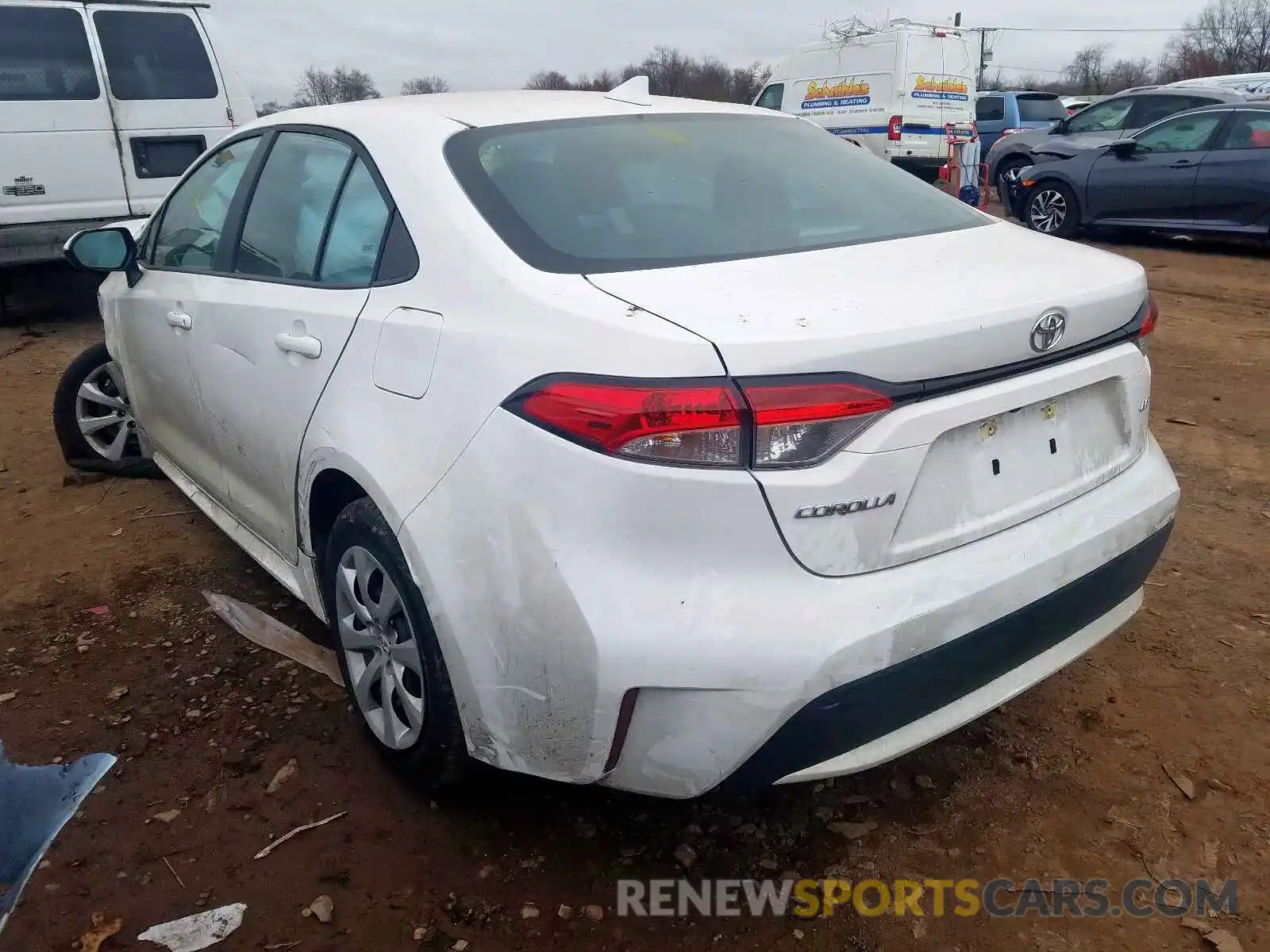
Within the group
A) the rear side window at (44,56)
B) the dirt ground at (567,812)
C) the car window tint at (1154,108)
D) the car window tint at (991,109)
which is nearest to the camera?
the dirt ground at (567,812)

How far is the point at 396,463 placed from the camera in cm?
210

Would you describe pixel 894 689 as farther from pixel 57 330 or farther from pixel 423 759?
pixel 57 330

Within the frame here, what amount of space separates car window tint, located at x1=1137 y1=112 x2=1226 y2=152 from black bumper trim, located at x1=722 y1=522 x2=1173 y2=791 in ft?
31.0

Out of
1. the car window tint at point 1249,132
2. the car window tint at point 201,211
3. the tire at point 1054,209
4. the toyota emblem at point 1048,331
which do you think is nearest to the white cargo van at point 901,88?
the tire at point 1054,209

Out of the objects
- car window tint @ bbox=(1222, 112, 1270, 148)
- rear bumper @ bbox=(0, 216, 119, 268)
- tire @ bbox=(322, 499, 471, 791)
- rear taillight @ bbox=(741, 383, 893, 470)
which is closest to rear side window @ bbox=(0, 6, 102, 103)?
rear bumper @ bbox=(0, 216, 119, 268)

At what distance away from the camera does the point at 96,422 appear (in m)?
4.58

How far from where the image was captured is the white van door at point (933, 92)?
610 inches

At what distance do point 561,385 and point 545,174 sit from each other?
795mm

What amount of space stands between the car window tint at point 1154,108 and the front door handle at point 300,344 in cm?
1138

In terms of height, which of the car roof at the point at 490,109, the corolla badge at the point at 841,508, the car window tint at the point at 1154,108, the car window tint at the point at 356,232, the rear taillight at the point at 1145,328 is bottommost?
the car window tint at the point at 1154,108

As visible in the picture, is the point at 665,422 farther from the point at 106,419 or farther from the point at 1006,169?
the point at 1006,169

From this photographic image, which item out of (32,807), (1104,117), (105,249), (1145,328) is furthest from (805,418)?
(1104,117)

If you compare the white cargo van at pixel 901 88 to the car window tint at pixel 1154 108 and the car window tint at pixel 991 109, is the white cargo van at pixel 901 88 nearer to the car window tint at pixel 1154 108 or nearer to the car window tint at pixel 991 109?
the car window tint at pixel 991 109

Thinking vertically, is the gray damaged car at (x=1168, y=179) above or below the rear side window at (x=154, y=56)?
below
